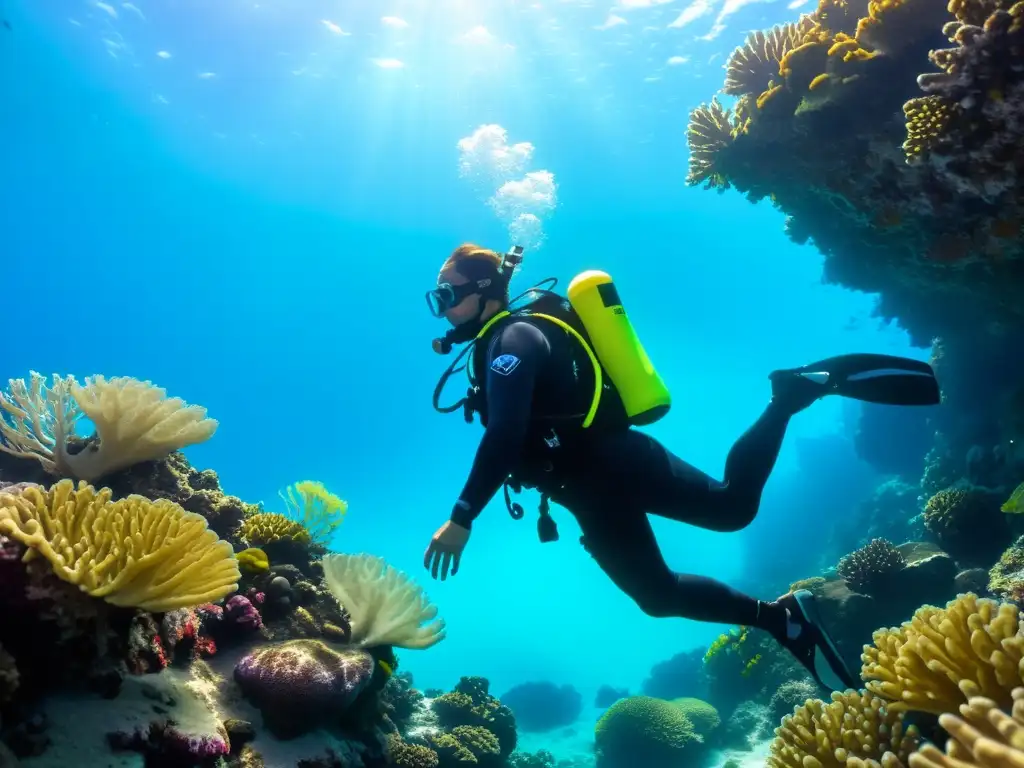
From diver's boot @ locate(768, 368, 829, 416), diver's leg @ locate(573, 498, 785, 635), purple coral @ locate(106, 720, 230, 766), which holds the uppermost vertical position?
diver's boot @ locate(768, 368, 829, 416)

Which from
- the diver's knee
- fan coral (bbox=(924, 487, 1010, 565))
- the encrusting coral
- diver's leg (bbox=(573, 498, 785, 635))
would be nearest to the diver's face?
diver's leg (bbox=(573, 498, 785, 635))

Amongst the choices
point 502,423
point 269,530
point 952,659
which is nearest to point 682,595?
point 502,423

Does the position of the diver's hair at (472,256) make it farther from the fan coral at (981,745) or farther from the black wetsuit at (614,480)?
the fan coral at (981,745)

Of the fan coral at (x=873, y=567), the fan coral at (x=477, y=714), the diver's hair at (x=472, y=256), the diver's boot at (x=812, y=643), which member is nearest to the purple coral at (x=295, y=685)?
the diver's hair at (x=472, y=256)

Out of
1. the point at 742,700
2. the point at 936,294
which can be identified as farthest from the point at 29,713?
the point at 936,294

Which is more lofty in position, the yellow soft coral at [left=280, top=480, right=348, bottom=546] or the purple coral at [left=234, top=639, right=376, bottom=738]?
the yellow soft coral at [left=280, top=480, right=348, bottom=546]

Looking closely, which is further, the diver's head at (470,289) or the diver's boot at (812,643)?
the diver's head at (470,289)

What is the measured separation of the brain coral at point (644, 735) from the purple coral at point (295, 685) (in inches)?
432

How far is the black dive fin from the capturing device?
→ 5.43m

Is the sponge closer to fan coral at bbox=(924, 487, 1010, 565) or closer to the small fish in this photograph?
the small fish

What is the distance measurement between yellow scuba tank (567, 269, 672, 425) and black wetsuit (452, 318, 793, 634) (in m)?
0.18

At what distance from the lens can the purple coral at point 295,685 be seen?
12.8ft

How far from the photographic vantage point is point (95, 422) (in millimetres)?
5125

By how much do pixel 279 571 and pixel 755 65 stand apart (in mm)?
10692
